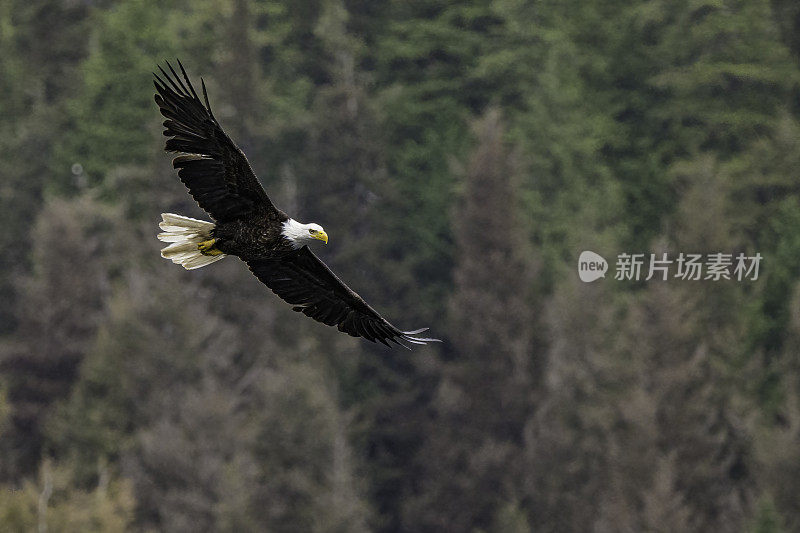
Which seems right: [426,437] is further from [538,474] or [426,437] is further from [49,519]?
[49,519]

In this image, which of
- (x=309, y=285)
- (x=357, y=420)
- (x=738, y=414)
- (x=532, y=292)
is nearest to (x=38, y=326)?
(x=357, y=420)

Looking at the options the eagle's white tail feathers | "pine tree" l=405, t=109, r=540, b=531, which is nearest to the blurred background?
"pine tree" l=405, t=109, r=540, b=531

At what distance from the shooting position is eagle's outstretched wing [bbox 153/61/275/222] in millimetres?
12977

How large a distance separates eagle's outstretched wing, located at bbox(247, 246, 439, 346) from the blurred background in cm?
2207

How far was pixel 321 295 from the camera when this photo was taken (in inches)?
581

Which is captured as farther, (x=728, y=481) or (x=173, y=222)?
(x=728, y=481)

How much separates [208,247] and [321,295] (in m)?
1.50

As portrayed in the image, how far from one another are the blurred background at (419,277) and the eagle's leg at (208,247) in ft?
75.5

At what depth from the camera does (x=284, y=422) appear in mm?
40750

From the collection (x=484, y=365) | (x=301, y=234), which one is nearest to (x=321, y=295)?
(x=301, y=234)

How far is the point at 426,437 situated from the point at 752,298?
8.58 meters

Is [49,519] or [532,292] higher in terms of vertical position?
[532,292]

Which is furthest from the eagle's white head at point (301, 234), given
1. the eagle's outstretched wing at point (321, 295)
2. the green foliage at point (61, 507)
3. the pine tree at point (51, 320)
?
the pine tree at point (51, 320)

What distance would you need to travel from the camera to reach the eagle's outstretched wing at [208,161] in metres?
13.0
